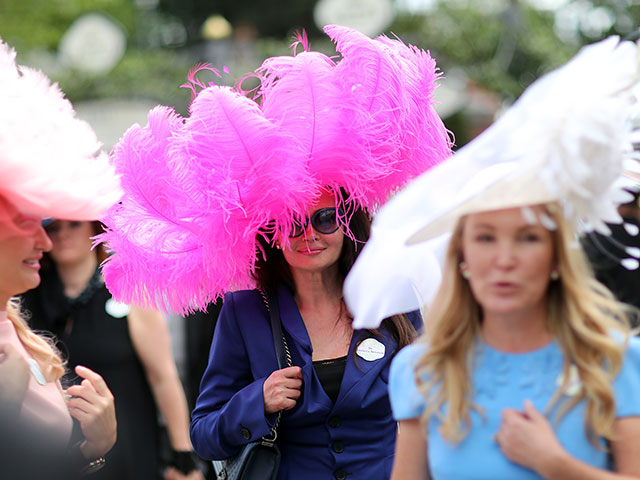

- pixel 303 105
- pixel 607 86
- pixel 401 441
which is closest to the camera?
pixel 607 86

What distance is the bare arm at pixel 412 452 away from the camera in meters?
2.28

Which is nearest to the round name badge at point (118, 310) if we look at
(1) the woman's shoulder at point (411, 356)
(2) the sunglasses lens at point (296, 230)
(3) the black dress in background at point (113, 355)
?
(3) the black dress in background at point (113, 355)

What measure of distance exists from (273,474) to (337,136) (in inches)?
46.2

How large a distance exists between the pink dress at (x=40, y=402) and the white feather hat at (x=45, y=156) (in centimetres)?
46

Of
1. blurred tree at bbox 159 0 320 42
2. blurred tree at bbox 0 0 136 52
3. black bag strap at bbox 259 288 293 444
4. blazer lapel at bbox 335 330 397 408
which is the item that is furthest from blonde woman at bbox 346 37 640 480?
blurred tree at bbox 159 0 320 42

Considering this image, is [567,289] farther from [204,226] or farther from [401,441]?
[204,226]

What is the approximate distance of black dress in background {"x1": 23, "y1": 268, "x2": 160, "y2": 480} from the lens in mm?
4320

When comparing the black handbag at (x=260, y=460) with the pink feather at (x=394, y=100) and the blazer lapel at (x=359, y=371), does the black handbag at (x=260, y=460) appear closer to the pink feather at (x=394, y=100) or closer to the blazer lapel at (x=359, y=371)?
the blazer lapel at (x=359, y=371)

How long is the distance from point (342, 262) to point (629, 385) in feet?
4.90

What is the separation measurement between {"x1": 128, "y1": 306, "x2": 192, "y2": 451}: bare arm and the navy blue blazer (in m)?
1.21

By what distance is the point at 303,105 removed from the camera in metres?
2.96

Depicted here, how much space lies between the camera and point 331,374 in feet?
10.2

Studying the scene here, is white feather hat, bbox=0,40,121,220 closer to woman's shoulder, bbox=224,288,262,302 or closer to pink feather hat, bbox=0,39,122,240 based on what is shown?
pink feather hat, bbox=0,39,122,240

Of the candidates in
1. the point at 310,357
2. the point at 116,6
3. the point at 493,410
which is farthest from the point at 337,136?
the point at 116,6
